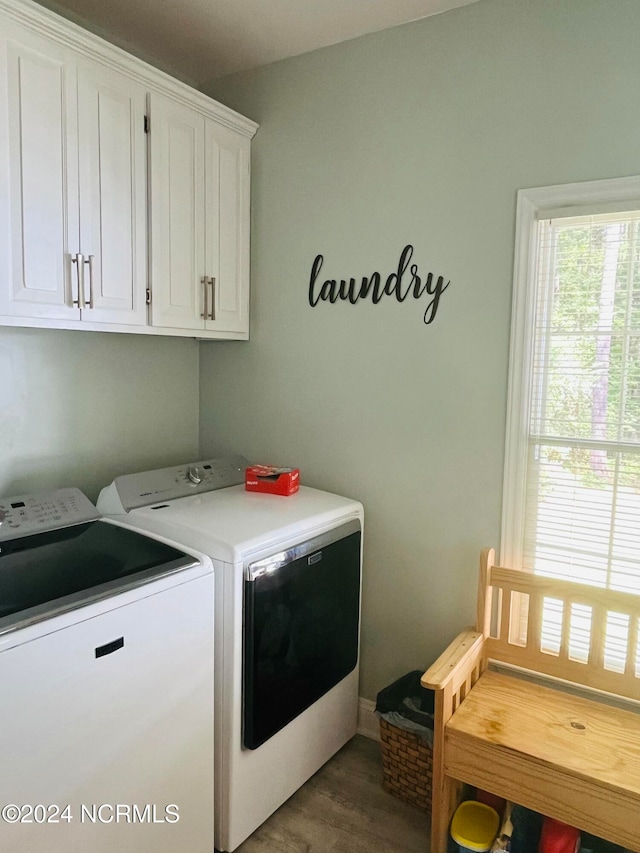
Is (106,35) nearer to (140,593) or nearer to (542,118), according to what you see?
(542,118)

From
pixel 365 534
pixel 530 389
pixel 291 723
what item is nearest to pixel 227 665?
pixel 291 723

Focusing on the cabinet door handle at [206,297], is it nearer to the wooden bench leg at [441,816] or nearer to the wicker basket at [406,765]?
the wicker basket at [406,765]

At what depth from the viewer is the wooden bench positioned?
1.54m

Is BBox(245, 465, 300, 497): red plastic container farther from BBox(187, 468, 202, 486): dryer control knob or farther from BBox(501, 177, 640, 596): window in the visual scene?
BBox(501, 177, 640, 596): window

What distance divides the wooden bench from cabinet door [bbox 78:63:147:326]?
145 centimetres

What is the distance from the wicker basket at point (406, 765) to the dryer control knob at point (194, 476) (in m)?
1.07

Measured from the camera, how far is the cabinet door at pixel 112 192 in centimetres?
183

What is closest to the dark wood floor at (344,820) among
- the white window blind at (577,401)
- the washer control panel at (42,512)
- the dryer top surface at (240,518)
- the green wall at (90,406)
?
the white window blind at (577,401)

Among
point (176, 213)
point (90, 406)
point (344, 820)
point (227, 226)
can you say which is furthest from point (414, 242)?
point (344, 820)

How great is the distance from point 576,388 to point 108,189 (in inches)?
62.0

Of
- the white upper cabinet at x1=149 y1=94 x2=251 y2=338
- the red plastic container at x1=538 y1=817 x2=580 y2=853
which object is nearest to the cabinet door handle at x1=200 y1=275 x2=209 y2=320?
the white upper cabinet at x1=149 y1=94 x2=251 y2=338

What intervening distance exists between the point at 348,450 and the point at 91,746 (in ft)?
4.38

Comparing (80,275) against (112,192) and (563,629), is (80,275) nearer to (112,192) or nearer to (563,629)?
(112,192)

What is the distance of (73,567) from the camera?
1.62 m
